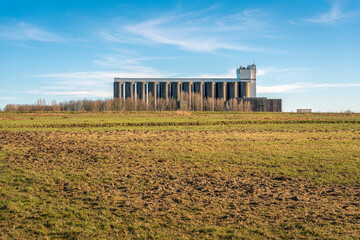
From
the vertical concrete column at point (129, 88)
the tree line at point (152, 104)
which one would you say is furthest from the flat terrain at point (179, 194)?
the vertical concrete column at point (129, 88)

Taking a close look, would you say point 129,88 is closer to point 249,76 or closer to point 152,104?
point 152,104

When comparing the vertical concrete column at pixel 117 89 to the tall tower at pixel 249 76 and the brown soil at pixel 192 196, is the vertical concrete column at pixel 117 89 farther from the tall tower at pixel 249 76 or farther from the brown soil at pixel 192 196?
the brown soil at pixel 192 196

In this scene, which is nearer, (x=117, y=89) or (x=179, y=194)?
(x=179, y=194)

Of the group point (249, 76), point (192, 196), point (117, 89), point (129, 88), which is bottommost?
point (192, 196)

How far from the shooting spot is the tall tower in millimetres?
105250

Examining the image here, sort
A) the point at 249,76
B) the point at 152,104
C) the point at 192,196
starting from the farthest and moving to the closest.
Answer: the point at 249,76 < the point at 152,104 < the point at 192,196

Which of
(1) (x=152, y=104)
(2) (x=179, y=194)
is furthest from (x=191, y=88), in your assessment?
(2) (x=179, y=194)

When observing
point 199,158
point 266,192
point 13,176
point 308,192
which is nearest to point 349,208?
point 308,192

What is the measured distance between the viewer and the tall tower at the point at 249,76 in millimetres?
105250

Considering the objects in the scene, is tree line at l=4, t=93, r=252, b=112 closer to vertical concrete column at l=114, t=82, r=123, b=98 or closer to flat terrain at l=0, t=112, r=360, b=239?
vertical concrete column at l=114, t=82, r=123, b=98

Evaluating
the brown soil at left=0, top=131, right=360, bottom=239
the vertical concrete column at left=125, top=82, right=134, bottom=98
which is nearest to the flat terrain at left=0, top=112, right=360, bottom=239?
the brown soil at left=0, top=131, right=360, bottom=239

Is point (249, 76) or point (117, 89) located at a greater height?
point (249, 76)

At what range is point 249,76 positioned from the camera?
106 metres

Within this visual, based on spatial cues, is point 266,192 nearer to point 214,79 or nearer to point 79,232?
point 79,232
